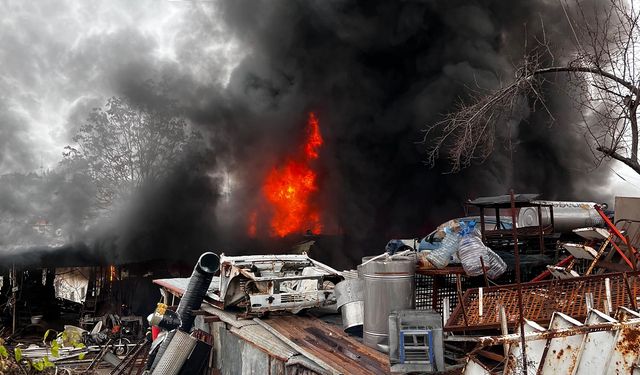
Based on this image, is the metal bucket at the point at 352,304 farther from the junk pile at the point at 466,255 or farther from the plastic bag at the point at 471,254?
the plastic bag at the point at 471,254

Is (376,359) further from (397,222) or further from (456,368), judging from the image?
(397,222)

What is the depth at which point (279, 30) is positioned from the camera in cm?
2195

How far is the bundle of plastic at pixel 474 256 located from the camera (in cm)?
526

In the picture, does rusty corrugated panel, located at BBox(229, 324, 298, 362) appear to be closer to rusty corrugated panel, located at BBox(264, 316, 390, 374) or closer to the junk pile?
rusty corrugated panel, located at BBox(264, 316, 390, 374)

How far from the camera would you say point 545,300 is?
450cm

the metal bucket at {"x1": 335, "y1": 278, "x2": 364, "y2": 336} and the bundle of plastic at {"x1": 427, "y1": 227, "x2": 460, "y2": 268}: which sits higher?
the bundle of plastic at {"x1": 427, "y1": 227, "x2": 460, "y2": 268}

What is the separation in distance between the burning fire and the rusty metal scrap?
16.9 metres

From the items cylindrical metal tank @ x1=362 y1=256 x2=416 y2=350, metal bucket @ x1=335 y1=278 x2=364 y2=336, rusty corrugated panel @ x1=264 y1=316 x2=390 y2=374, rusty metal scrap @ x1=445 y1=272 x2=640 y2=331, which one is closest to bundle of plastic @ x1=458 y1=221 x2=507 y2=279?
rusty metal scrap @ x1=445 y1=272 x2=640 y2=331

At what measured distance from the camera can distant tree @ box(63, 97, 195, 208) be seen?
22203 mm

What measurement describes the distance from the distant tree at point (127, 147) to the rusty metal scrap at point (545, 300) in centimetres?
1876

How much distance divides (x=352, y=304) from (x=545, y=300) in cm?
251

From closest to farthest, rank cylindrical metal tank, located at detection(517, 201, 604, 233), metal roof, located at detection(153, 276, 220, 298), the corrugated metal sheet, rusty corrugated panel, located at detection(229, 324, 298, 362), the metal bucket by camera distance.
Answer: the corrugated metal sheet → rusty corrugated panel, located at detection(229, 324, 298, 362) → the metal bucket → metal roof, located at detection(153, 276, 220, 298) → cylindrical metal tank, located at detection(517, 201, 604, 233)

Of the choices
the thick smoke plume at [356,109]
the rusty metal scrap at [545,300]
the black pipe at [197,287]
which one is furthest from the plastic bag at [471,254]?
the thick smoke plume at [356,109]

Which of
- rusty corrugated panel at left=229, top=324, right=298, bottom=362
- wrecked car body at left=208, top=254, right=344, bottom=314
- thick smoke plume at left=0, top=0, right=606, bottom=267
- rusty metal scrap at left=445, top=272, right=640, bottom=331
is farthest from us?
thick smoke plume at left=0, top=0, right=606, bottom=267
